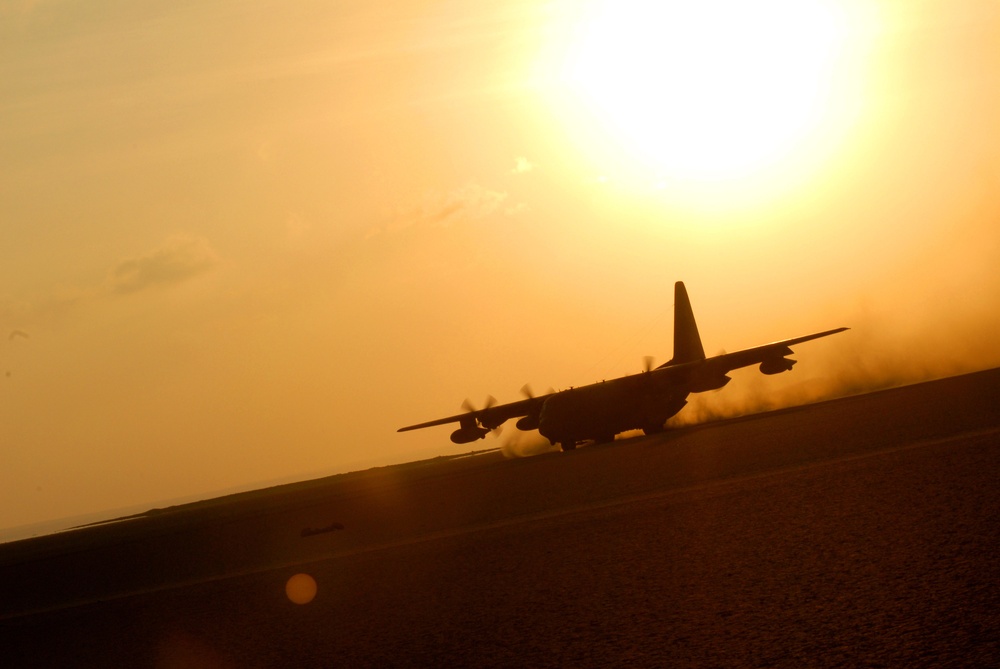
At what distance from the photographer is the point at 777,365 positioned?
47.6 metres

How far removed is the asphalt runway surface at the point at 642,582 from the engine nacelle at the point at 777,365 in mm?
22480

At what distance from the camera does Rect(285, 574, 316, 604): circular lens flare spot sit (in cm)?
1403

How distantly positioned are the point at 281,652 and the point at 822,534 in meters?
6.62

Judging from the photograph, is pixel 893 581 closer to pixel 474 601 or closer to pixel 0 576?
pixel 474 601

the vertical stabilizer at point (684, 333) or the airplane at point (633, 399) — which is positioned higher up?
the vertical stabilizer at point (684, 333)

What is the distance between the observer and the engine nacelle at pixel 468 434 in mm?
51403

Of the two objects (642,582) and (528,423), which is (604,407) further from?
(642,582)

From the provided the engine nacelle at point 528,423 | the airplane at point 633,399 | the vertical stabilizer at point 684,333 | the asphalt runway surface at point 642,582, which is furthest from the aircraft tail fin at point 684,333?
the asphalt runway surface at point 642,582

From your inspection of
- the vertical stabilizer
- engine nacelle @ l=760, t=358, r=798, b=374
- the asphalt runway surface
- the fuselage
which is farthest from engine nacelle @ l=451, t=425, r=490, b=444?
the asphalt runway surface

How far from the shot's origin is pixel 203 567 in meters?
23.4

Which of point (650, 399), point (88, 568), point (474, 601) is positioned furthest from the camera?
point (650, 399)

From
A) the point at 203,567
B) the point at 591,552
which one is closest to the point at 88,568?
the point at 203,567

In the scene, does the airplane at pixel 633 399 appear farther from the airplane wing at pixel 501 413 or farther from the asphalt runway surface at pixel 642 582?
the asphalt runway surface at pixel 642 582

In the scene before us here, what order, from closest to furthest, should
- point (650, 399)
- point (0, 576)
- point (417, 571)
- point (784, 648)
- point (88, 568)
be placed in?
point (784, 648) < point (417, 571) < point (88, 568) < point (0, 576) < point (650, 399)
